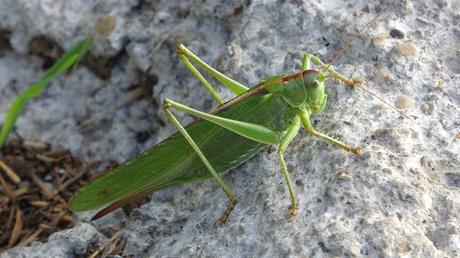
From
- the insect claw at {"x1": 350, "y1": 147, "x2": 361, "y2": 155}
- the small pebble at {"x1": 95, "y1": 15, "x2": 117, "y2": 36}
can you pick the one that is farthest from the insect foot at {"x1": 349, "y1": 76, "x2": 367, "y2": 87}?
the small pebble at {"x1": 95, "y1": 15, "x2": 117, "y2": 36}

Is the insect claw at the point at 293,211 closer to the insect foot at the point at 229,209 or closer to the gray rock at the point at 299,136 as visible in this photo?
the gray rock at the point at 299,136

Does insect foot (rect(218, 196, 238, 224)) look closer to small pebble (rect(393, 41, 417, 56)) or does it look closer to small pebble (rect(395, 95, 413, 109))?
small pebble (rect(395, 95, 413, 109))

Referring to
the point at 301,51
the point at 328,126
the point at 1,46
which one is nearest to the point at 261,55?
the point at 301,51

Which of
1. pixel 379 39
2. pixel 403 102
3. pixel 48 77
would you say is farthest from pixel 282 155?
pixel 48 77

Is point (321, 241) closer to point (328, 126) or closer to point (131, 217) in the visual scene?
point (328, 126)

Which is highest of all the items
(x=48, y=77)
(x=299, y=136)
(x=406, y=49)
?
(x=48, y=77)

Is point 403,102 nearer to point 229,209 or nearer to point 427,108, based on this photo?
point 427,108
